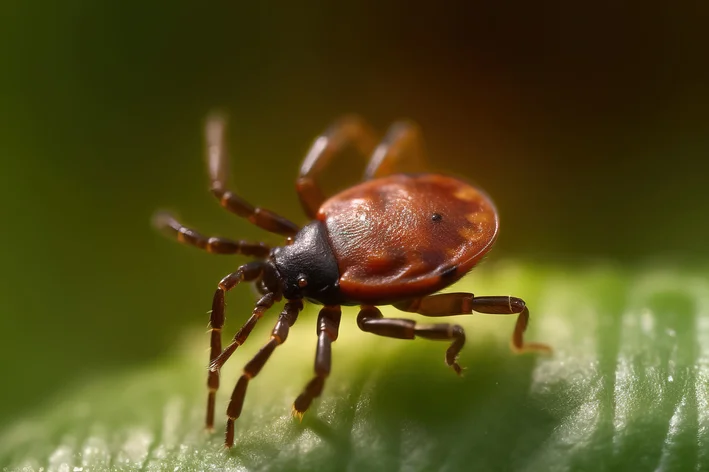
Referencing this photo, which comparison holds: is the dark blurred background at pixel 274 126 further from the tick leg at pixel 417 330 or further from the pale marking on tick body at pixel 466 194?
the tick leg at pixel 417 330

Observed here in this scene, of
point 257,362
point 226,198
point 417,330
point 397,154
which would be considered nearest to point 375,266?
point 417,330

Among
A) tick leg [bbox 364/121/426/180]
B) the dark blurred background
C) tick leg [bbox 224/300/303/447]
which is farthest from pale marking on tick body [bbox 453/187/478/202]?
the dark blurred background

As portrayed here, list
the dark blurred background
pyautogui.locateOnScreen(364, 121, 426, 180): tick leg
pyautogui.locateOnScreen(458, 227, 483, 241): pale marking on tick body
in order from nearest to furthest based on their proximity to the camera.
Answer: pyautogui.locateOnScreen(458, 227, 483, 241): pale marking on tick body
pyautogui.locateOnScreen(364, 121, 426, 180): tick leg
the dark blurred background

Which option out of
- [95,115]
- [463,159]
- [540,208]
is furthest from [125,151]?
[540,208]

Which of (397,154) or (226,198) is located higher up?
(397,154)

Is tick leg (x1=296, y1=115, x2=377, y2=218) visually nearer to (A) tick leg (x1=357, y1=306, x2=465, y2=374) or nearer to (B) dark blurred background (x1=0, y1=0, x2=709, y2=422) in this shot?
(B) dark blurred background (x1=0, y1=0, x2=709, y2=422)

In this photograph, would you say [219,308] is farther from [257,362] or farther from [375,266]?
[375,266]
